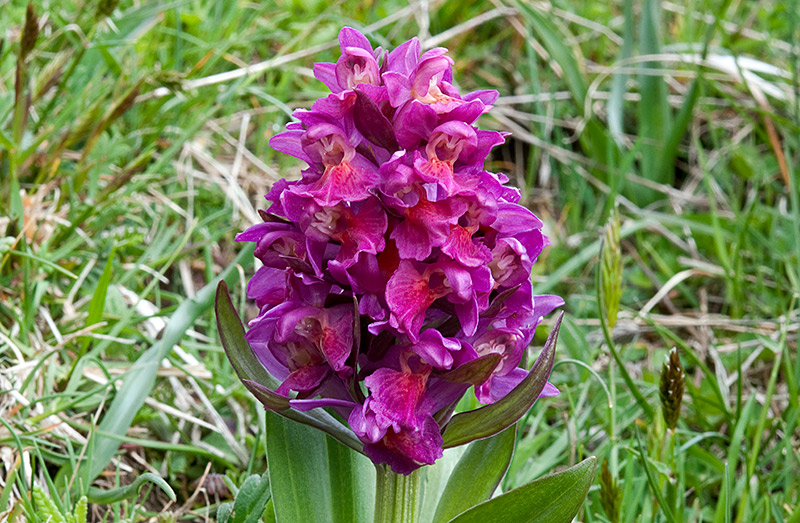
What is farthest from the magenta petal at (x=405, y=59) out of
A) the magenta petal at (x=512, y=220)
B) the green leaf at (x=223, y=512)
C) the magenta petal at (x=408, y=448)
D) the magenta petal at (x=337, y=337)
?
the green leaf at (x=223, y=512)

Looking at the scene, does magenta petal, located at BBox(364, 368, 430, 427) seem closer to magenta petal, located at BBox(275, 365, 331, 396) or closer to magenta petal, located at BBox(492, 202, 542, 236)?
magenta petal, located at BBox(275, 365, 331, 396)

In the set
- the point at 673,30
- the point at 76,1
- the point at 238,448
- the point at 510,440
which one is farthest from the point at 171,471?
the point at 673,30

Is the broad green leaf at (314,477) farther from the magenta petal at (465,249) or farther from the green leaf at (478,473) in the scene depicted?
the magenta petal at (465,249)

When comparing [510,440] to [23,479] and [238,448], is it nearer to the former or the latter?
[238,448]

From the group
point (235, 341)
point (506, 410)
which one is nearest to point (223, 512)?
point (235, 341)

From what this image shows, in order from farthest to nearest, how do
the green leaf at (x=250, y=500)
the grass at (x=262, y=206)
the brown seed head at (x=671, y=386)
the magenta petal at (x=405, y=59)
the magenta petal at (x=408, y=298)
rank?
1. the grass at (x=262, y=206)
2. the brown seed head at (x=671, y=386)
3. the green leaf at (x=250, y=500)
4. the magenta petal at (x=405, y=59)
5. the magenta petal at (x=408, y=298)

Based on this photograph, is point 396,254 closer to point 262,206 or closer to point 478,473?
point 478,473

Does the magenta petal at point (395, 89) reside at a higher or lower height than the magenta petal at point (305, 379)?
higher
